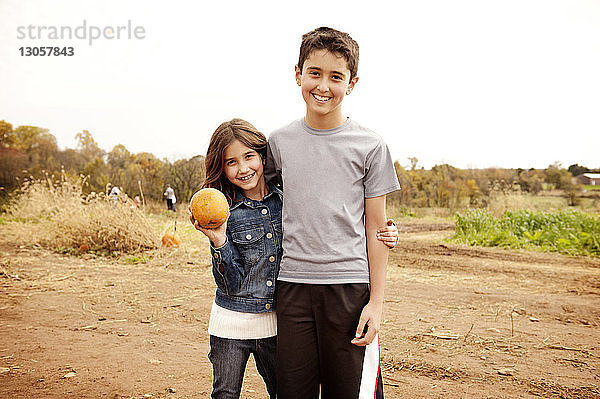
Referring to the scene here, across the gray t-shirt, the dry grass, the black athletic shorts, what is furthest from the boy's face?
the dry grass

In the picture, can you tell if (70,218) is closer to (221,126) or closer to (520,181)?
(221,126)

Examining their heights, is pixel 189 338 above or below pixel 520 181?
below

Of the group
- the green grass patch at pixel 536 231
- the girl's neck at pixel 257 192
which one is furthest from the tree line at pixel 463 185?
the girl's neck at pixel 257 192

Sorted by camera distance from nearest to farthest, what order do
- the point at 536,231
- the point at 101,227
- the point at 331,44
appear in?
the point at 331,44, the point at 101,227, the point at 536,231

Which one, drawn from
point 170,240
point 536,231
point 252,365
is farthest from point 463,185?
point 252,365

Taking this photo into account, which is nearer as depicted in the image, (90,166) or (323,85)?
(323,85)

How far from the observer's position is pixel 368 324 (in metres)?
2.08

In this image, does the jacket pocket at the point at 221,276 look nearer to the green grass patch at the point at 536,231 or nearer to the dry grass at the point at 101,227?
the dry grass at the point at 101,227

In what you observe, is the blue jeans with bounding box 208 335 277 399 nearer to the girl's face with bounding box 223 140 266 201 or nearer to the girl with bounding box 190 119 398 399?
the girl with bounding box 190 119 398 399

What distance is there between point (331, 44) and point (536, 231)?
968 cm

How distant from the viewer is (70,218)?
9.54 metres

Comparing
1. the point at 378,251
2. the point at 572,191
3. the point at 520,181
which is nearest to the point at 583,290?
the point at 378,251

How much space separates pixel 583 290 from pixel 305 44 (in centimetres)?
589

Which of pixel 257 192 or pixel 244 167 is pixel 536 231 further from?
pixel 244 167
